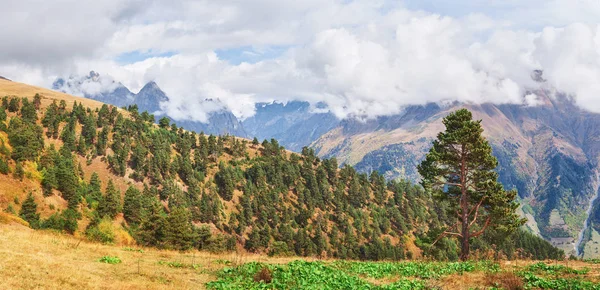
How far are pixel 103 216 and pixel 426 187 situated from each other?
3673 inches

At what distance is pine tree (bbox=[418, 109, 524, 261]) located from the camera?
36.8 meters

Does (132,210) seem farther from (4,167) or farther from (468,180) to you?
(468,180)

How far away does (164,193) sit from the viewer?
142 metres

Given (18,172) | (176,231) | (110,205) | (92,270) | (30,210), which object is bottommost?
(176,231)

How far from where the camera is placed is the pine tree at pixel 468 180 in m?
36.8

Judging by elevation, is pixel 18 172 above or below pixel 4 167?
below

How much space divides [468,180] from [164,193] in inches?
4911

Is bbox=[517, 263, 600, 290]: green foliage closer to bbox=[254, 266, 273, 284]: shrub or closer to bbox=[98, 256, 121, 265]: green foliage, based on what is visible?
bbox=[254, 266, 273, 284]: shrub

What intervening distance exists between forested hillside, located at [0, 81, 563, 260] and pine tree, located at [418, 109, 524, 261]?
132 feet

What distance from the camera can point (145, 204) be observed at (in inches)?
4774

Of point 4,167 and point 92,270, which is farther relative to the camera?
point 4,167

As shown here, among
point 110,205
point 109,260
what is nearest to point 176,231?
point 110,205

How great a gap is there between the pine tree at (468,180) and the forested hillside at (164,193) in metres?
40.4

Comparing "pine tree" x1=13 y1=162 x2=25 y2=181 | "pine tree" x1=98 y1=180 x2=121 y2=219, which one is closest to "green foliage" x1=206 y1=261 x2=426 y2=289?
"pine tree" x1=13 y1=162 x2=25 y2=181
